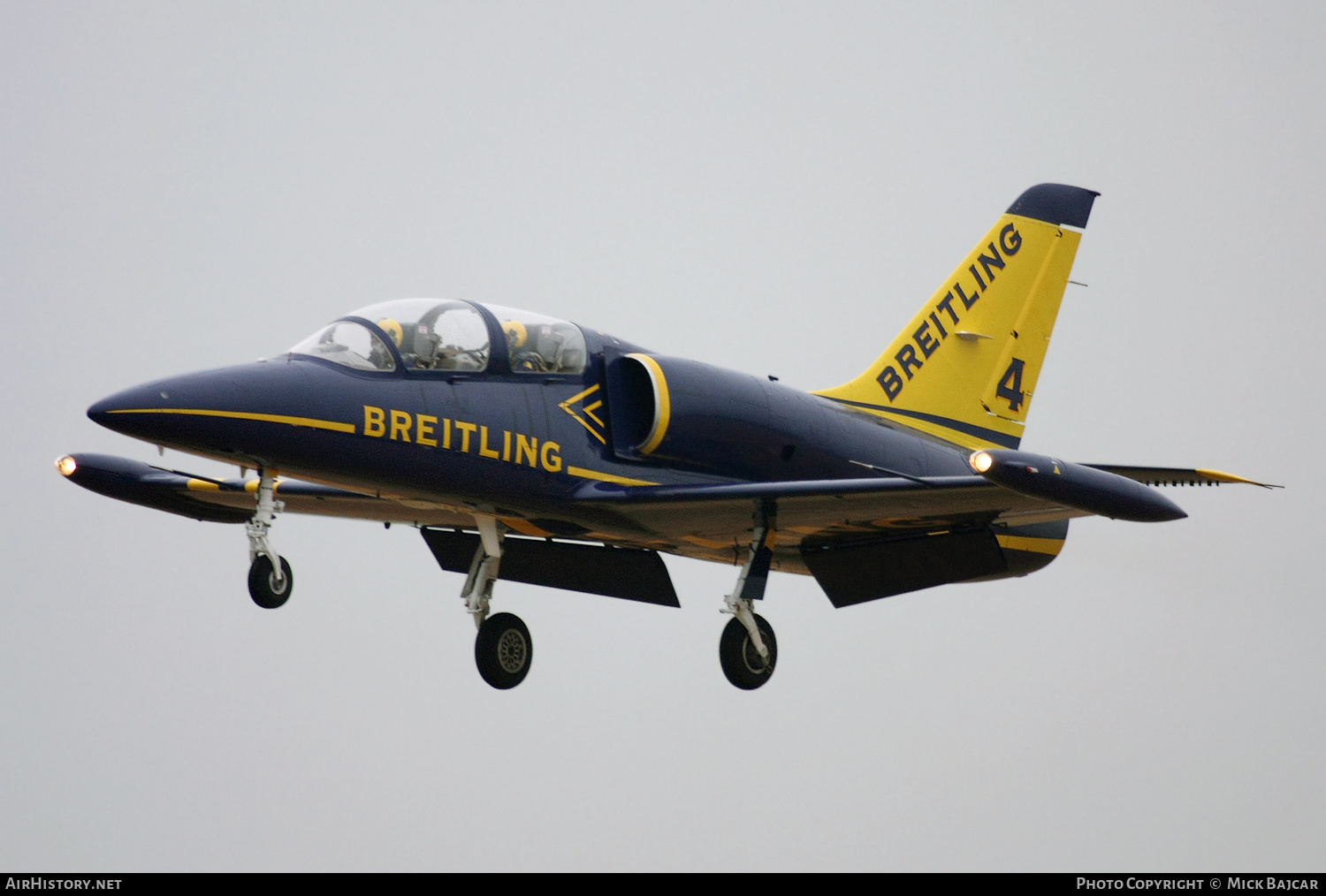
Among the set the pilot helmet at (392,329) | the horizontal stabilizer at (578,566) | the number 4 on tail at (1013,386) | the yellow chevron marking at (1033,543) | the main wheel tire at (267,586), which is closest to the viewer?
the pilot helmet at (392,329)

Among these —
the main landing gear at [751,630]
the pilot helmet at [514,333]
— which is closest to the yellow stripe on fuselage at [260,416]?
the pilot helmet at [514,333]

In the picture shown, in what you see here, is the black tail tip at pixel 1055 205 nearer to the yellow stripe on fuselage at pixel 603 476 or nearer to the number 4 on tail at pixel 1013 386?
the number 4 on tail at pixel 1013 386

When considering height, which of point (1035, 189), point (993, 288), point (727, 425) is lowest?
A: point (727, 425)

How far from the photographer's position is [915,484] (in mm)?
13492

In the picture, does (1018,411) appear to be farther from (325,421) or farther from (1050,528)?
(325,421)

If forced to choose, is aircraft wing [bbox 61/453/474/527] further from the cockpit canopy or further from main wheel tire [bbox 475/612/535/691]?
the cockpit canopy

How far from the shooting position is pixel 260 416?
12672 millimetres

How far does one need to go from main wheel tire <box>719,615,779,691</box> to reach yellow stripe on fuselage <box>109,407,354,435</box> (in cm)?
482

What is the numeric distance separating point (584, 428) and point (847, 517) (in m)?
2.75

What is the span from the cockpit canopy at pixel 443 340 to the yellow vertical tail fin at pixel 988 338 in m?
4.21

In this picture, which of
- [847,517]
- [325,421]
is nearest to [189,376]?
[325,421]

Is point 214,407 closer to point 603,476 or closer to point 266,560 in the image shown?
point 266,560

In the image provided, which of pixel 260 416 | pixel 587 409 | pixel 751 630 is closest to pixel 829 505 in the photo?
pixel 751 630

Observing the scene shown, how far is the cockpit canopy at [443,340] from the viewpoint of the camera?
1351cm
